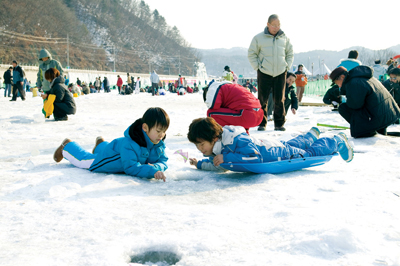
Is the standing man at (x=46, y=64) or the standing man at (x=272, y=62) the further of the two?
the standing man at (x=46, y=64)

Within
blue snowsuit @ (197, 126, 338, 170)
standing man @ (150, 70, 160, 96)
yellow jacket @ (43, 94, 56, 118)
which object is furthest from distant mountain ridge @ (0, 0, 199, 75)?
blue snowsuit @ (197, 126, 338, 170)

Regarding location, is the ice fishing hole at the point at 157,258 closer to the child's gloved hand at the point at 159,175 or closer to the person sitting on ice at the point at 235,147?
the child's gloved hand at the point at 159,175

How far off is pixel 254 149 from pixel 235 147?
0.53ft

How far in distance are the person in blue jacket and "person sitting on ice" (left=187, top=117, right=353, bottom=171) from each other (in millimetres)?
288

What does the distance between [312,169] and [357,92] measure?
2.04 metres

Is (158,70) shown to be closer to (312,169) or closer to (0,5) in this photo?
(0,5)

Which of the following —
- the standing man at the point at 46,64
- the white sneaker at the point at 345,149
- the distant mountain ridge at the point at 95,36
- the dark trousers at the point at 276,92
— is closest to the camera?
the white sneaker at the point at 345,149

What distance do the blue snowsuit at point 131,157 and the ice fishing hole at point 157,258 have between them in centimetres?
133

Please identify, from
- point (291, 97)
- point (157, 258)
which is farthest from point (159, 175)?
point (291, 97)

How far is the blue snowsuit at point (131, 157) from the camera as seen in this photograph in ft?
9.98

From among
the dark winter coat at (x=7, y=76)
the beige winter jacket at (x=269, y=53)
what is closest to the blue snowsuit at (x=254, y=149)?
the beige winter jacket at (x=269, y=53)

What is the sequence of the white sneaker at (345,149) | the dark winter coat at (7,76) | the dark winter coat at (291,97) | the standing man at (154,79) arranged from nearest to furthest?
the white sneaker at (345,149) < the dark winter coat at (291,97) < the dark winter coat at (7,76) < the standing man at (154,79)

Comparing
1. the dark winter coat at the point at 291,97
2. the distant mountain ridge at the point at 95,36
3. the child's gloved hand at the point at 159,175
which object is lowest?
the child's gloved hand at the point at 159,175

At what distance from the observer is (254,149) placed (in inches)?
119
